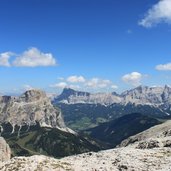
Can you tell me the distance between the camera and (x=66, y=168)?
4791 cm

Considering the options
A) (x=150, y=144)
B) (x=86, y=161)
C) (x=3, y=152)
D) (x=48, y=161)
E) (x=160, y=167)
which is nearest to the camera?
(x=160, y=167)

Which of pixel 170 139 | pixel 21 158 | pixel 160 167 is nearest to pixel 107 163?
pixel 160 167

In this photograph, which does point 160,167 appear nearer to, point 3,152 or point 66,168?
point 66,168

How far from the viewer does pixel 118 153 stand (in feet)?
176

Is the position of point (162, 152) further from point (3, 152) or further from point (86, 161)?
point (3, 152)

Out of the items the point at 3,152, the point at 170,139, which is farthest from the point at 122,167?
the point at 3,152

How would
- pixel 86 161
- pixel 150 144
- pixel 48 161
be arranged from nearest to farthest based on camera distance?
pixel 48 161, pixel 86 161, pixel 150 144

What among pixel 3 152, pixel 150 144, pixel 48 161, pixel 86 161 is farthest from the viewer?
pixel 3 152

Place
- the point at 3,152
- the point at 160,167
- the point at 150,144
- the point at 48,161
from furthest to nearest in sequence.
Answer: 1. the point at 3,152
2. the point at 150,144
3. the point at 48,161
4. the point at 160,167

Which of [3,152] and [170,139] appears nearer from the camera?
[170,139]

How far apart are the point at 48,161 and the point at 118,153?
35.0 feet

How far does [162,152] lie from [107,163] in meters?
8.75

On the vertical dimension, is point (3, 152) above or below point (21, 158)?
below

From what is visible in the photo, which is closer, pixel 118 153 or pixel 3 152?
pixel 118 153
